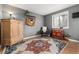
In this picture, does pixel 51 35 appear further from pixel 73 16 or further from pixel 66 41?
pixel 73 16

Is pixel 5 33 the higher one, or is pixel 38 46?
pixel 5 33

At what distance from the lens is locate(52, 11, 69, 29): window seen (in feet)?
4.25

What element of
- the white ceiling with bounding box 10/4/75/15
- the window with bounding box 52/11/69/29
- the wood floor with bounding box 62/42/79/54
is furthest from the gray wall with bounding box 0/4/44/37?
the wood floor with bounding box 62/42/79/54

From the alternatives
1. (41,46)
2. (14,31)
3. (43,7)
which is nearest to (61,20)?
(43,7)

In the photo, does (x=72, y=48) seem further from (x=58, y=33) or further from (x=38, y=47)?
(x=38, y=47)

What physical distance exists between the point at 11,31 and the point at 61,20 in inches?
23.7

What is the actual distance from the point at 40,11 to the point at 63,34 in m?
0.39

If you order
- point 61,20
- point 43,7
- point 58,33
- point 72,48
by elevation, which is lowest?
point 72,48

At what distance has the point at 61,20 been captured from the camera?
4.38ft

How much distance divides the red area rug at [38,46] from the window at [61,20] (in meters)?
0.24

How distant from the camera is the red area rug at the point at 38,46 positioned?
4.33 feet
